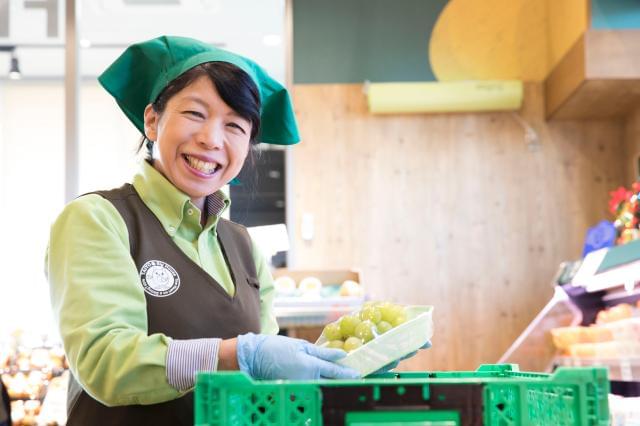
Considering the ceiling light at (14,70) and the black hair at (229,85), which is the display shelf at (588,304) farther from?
the ceiling light at (14,70)

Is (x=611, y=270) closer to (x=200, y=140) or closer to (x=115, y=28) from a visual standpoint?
(x=200, y=140)

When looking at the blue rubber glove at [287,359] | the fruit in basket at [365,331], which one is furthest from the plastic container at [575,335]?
the blue rubber glove at [287,359]

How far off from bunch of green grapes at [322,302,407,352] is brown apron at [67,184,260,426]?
10.1 inches

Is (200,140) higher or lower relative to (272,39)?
lower

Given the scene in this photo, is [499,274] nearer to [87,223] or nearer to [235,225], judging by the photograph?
[235,225]

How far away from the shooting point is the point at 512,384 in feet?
3.42

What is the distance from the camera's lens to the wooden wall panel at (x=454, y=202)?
7309mm

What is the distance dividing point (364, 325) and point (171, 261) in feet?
1.39

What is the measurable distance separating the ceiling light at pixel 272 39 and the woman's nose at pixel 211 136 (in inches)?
205

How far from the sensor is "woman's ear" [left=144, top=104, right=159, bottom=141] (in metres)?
1.84

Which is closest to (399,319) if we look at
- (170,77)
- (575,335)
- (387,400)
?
(387,400)

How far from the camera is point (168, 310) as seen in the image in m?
1.57

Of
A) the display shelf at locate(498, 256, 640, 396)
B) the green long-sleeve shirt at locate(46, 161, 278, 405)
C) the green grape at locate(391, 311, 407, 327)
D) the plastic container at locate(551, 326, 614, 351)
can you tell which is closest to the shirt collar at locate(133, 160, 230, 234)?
the green long-sleeve shirt at locate(46, 161, 278, 405)

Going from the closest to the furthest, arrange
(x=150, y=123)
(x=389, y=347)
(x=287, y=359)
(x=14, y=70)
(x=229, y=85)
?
(x=287, y=359)
(x=389, y=347)
(x=229, y=85)
(x=150, y=123)
(x=14, y=70)
